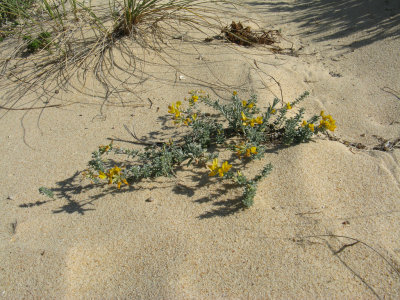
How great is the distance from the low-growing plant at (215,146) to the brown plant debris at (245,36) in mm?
1551

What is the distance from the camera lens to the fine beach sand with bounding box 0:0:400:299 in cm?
171

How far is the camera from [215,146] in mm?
2498

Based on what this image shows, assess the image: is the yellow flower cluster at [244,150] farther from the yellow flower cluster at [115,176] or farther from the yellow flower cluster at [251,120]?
the yellow flower cluster at [115,176]

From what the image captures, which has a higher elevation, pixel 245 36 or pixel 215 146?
pixel 245 36

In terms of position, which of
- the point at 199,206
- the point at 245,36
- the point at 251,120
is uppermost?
the point at 245,36

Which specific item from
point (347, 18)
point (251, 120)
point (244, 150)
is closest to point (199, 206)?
point (244, 150)

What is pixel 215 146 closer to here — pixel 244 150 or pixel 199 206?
pixel 244 150

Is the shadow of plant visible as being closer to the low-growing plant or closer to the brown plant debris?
the brown plant debris

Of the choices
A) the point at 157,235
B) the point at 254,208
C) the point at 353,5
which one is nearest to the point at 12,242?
the point at 157,235

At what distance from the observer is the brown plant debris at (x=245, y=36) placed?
12.6ft

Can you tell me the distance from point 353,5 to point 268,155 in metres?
3.53

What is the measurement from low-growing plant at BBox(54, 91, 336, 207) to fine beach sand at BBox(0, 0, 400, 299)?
0.33 feet

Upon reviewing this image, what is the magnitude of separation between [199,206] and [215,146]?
2.02 feet

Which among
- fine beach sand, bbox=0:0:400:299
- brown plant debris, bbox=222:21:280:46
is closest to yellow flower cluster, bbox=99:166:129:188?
fine beach sand, bbox=0:0:400:299
